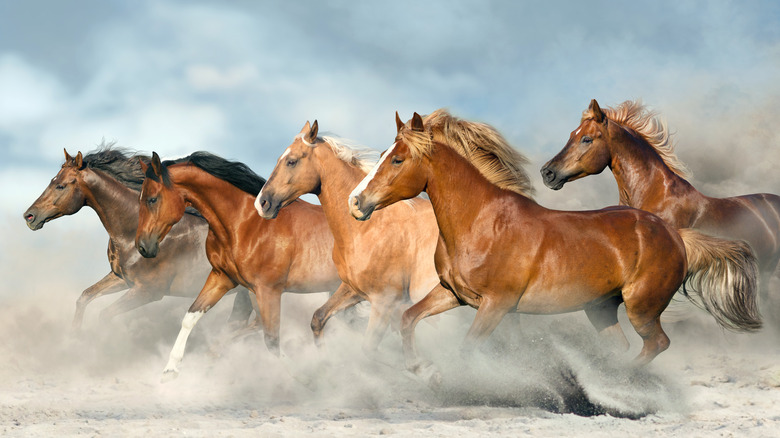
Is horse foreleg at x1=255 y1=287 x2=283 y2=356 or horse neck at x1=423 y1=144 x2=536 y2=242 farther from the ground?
Result: horse neck at x1=423 y1=144 x2=536 y2=242

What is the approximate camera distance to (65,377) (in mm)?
8445

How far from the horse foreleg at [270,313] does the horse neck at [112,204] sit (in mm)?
2461

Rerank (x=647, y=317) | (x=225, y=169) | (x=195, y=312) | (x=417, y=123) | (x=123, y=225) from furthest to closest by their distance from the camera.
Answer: (x=123, y=225), (x=225, y=169), (x=195, y=312), (x=647, y=317), (x=417, y=123)

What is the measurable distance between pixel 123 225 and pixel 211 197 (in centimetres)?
214

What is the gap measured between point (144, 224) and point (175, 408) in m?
1.74

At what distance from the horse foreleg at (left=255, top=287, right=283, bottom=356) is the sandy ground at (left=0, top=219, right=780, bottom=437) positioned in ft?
0.65

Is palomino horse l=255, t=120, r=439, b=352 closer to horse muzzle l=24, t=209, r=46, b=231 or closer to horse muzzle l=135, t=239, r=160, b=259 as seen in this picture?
horse muzzle l=135, t=239, r=160, b=259

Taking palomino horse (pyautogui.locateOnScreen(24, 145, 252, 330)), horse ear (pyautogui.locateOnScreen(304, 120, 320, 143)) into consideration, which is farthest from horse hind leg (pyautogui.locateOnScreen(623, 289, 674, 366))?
palomino horse (pyautogui.locateOnScreen(24, 145, 252, 330))

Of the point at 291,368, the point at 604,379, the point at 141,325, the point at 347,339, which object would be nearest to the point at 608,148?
the point at 604,379

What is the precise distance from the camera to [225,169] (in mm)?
7531

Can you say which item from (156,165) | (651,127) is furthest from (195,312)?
(651,127)

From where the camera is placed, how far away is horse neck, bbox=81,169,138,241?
9070 mm

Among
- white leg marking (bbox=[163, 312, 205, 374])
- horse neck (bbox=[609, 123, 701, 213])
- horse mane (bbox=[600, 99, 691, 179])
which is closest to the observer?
white leg marking (bbox=[163, 312, 205, 374])

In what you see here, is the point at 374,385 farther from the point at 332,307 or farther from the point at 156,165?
the point at 156,165
